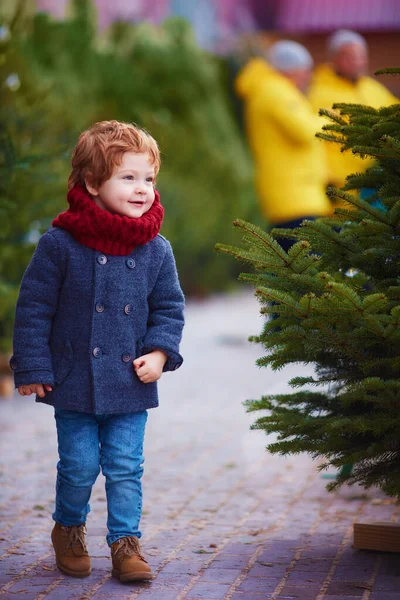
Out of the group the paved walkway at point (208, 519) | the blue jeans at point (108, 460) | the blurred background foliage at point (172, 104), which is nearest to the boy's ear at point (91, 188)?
the blue jeans at point (108, 460)

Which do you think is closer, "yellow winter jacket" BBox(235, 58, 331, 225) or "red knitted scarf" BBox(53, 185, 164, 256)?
"red knitted scarf" BBox(53, 185, 164, 256)

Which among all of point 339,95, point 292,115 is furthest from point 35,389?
point 339,95

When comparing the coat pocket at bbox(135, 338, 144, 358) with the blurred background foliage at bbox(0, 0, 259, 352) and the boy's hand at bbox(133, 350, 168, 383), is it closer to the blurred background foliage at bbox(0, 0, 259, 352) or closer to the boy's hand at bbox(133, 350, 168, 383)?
the boy's hand at bbox(133, 350, 168, 383)

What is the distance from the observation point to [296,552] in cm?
404

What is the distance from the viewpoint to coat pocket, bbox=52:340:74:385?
11.8ft

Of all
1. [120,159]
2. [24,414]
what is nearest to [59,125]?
[24,414]

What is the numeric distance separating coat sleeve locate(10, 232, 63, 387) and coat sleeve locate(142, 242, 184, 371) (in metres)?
0.35

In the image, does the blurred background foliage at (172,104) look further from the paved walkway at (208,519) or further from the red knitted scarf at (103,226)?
the red knitted scarf at (103,226)

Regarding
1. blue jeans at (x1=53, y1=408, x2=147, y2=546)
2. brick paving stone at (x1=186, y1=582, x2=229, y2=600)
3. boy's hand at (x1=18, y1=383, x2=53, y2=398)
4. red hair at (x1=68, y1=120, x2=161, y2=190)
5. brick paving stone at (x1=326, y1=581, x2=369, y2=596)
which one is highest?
red hair at (x1=68, y1=120, x2=161, y2=190)

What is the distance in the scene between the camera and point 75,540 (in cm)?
375

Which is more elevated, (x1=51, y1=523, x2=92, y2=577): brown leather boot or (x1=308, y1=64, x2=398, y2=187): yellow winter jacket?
(x1=308, y1=64, x2=398, y2=187): yellow winter jacket

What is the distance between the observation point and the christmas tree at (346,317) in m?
3.42

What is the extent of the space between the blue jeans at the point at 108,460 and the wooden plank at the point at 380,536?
0.89m

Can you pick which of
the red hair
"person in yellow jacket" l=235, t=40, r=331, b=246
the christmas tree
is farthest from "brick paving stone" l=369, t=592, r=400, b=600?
"person in yellow jacket" l=235, t=40, r=331, b=246
